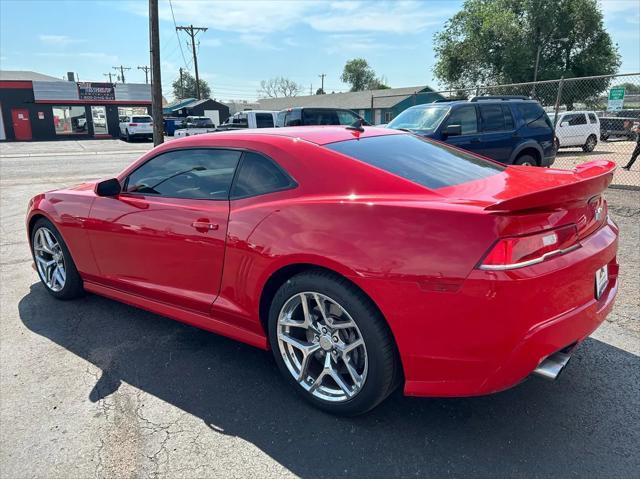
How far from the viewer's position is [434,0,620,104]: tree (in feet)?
125

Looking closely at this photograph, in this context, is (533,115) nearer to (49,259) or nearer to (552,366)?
(552,366)

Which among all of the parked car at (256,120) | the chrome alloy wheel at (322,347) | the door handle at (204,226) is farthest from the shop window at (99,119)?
the chrome alloy wheel at (322,347)

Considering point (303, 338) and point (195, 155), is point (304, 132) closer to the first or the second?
point (195, 155)

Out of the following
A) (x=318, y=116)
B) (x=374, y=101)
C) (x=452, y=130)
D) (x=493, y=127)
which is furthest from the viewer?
(x=374, y=101)

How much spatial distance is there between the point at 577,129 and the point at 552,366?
1996cm

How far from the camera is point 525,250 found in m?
2.09

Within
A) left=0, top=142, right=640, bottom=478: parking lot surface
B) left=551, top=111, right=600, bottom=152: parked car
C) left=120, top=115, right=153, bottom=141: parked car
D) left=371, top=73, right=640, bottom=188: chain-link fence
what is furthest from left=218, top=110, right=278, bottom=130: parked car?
left=0, top=142, right=640, bottom=478: parking lot surface

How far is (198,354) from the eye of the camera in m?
3.39

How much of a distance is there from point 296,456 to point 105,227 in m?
2.37

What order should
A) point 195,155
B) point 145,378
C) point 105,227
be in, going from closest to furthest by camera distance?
point 145,378 < point 195,155 < point 105,227

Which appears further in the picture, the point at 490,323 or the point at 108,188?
the point at 108,188

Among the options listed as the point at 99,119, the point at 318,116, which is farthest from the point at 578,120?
the point at 99,119

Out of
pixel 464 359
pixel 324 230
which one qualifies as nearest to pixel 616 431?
pixel 464 359

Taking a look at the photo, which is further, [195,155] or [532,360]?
[195,155]
